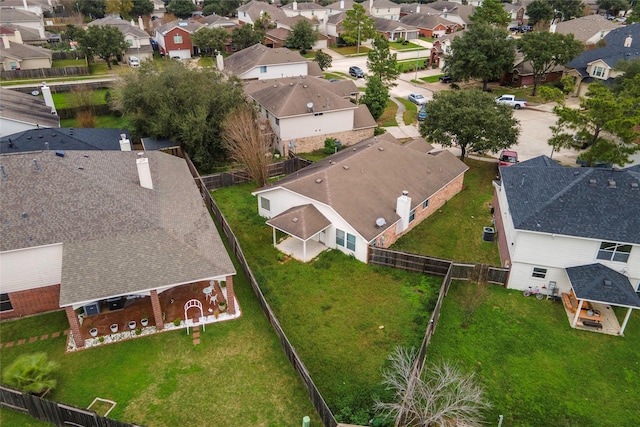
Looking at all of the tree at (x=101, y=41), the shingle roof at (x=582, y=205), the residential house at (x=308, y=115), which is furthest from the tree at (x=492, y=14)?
the tree at (x=101, y=41)

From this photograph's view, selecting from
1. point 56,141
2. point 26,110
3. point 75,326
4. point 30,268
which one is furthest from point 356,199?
point 26,110

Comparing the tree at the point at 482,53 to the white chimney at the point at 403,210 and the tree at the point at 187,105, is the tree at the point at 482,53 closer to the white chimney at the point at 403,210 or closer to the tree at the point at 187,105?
the tree at the point at 187,105

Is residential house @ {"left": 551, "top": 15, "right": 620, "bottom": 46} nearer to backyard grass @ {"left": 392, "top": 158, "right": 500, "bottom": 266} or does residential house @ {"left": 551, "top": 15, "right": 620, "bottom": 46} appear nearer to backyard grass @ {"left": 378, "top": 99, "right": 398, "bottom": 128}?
backyard grass @ {"left": 378, "top": 99, "right": 398, "bottom": 128}

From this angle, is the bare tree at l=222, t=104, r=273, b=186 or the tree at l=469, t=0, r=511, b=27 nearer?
the bare tree at l=222, t=104, r=273, b=186

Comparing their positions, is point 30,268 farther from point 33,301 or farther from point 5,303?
point 5,303

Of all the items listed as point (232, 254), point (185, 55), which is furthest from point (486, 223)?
point (185, 55)

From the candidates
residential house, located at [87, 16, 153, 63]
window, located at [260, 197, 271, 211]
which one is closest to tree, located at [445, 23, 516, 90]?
window, located at [260, 197, 271, 211]
